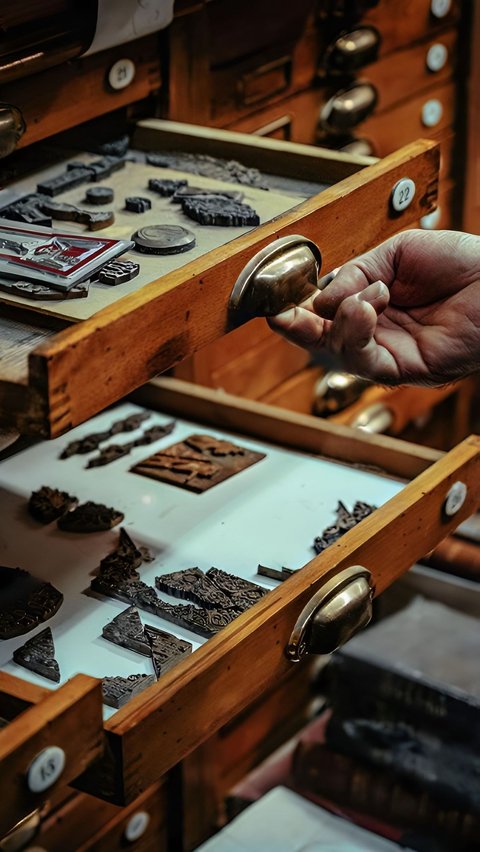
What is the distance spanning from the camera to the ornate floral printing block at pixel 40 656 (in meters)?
1.16

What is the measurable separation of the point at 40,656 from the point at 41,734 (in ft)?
0.75

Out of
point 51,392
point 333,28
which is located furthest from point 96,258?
point 333,28

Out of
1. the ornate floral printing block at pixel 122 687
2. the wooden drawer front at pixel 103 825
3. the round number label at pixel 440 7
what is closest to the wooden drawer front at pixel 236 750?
the wooden drawer front at pixel 103 825

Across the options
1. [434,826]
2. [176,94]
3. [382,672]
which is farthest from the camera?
[382,672]

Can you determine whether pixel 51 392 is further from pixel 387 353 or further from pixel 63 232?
pixel 387 353

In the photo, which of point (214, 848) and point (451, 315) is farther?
point (214, 848)

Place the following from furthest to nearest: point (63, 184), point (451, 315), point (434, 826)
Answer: point (434, 826) → point (451, 315) → point (63, 184)

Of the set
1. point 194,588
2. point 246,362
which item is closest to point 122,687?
point 194,588

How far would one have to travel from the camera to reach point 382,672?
2.12 m

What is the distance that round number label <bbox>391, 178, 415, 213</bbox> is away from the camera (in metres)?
1.31

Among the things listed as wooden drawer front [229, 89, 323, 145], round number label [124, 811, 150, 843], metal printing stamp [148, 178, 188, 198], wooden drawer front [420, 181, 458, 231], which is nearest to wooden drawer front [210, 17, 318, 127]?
wooden drawer front [229, 89, 323, 145]

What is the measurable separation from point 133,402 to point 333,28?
0.61 meters

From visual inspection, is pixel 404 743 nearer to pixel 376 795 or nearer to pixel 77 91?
pixel 376 795

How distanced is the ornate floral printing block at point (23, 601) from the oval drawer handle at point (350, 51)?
90cm
